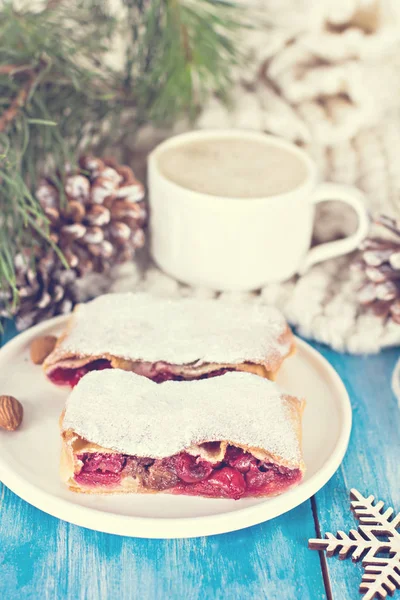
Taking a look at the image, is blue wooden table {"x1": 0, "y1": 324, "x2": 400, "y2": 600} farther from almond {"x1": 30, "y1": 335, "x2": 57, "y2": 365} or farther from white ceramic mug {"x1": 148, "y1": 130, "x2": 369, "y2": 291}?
white ceramic mug {"x1": 148, "y1": 130, "x2": 369, "y2": 291}

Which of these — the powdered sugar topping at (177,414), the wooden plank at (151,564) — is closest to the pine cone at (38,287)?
the powdered sugar topping at (177,414)

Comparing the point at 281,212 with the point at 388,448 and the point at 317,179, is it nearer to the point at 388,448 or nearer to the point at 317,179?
the point at 317,179

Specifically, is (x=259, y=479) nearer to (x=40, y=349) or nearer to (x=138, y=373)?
(x=138, y=373)

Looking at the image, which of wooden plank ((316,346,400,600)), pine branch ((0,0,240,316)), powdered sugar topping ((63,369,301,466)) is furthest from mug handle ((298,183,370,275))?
powdered sugar topping ((63,369,301,466))

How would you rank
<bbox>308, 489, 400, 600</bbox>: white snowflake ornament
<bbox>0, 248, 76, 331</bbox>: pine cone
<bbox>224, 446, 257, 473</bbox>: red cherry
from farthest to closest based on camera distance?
<bbox>0, 248, 76, 331</bbox>: pine cone < <bbox>224, 446, 257, 473</bbox>: red cherry < <bbox>308, 489, 400, 600</bbox>: white snowflake ornament

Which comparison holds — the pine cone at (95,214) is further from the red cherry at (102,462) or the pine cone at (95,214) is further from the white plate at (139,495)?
the red cherry at (102,462)

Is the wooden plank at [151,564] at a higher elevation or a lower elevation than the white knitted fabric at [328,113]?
lower

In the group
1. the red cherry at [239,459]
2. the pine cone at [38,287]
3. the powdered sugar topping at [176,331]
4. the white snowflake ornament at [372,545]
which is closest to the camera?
the white snowflake ornament at [372,545]

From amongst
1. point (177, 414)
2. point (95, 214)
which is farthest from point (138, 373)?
point (95, 214)
